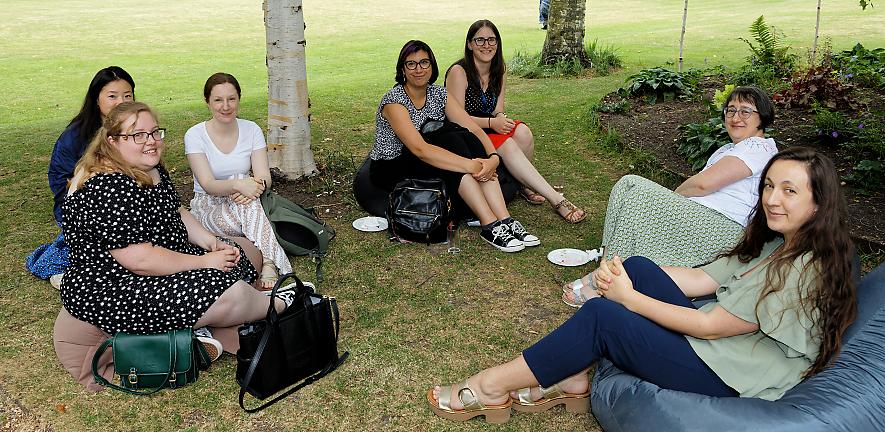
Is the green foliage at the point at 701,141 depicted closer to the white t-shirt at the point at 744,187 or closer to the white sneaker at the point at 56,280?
the white t-shirt at the point at 744,187

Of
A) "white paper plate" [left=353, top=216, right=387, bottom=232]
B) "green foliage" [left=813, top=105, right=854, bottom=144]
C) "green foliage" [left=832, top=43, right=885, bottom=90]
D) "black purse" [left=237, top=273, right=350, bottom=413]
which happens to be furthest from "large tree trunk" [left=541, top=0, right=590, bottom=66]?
"black purse" [left=237, top=273, right=350, bottom=413]

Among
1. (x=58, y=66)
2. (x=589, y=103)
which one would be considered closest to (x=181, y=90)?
(x=58, y=66)

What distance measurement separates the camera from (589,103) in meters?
10.1

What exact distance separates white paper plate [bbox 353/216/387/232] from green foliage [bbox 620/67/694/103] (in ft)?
15.1

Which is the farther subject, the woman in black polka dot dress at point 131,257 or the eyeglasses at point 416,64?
the eyeglasses at point 416,64

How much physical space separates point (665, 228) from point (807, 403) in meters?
1.74

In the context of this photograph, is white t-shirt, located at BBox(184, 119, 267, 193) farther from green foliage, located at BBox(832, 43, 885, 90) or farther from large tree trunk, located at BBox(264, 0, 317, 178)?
green foliage, located at BBox(832, 43, 885, 90)

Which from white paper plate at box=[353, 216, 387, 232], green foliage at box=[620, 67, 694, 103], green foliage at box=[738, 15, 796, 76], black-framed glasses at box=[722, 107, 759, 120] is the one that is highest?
green foliage at box=[738, 15, 796, 76]

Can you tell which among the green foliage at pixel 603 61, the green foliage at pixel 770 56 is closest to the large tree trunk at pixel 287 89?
the green foliage at pixel 770 56

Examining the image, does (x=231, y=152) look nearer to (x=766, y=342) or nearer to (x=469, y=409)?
(x=469, y=409)

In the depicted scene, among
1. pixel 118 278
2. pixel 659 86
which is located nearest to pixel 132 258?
pixel 118 278

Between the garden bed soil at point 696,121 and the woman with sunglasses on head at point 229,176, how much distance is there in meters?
3.61

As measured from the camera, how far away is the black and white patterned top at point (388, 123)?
19.2ft

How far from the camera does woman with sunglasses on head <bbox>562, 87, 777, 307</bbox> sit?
442 centimetres
